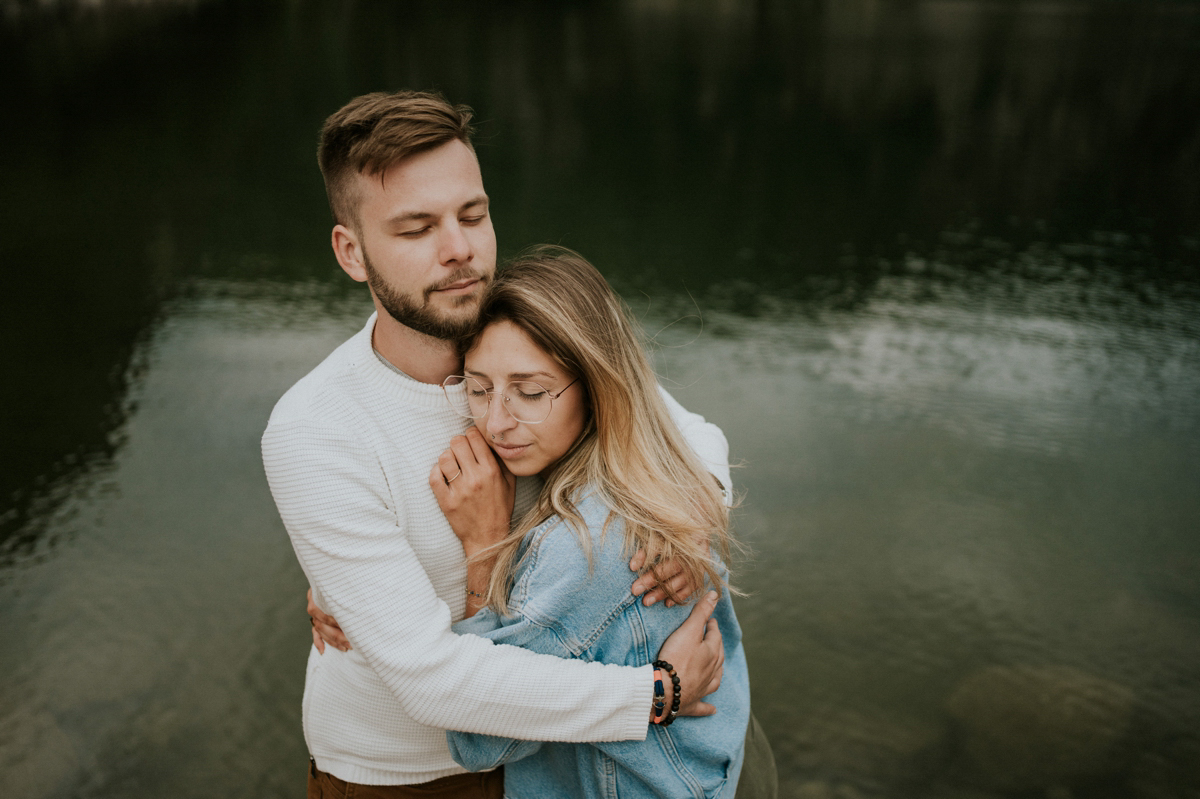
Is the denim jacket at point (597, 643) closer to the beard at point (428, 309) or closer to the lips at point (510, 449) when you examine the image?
the lips at point (510, 449)

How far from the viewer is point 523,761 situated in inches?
71.0

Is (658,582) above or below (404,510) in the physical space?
below

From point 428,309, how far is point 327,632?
73cm

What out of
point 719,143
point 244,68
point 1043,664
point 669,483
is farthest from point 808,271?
point 244,68

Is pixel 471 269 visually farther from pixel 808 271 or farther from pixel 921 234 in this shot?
pixel 921 234

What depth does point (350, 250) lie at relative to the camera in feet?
5.88

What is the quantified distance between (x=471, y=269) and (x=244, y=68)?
16347mm

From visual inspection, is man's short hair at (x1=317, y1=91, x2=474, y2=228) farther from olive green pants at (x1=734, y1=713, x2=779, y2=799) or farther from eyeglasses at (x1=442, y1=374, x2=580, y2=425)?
olive green pants at (x1=734, y1=713, x2=779, y2=799)

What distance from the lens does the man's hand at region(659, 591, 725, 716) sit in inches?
63.2

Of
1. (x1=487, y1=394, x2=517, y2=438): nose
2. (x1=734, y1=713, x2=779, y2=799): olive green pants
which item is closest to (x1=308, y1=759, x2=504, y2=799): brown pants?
(x1=734, y1=713, x2=779, y2=799): olive green pants

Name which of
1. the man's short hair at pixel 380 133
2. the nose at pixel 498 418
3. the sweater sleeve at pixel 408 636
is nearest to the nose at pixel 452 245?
the man's short hair at pixel 380 133

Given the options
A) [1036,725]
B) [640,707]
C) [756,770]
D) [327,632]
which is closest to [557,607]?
[640,707]

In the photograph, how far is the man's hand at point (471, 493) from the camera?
5.43ft

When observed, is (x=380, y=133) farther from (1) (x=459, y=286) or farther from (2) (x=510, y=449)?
(2) (x=510, y=449)
